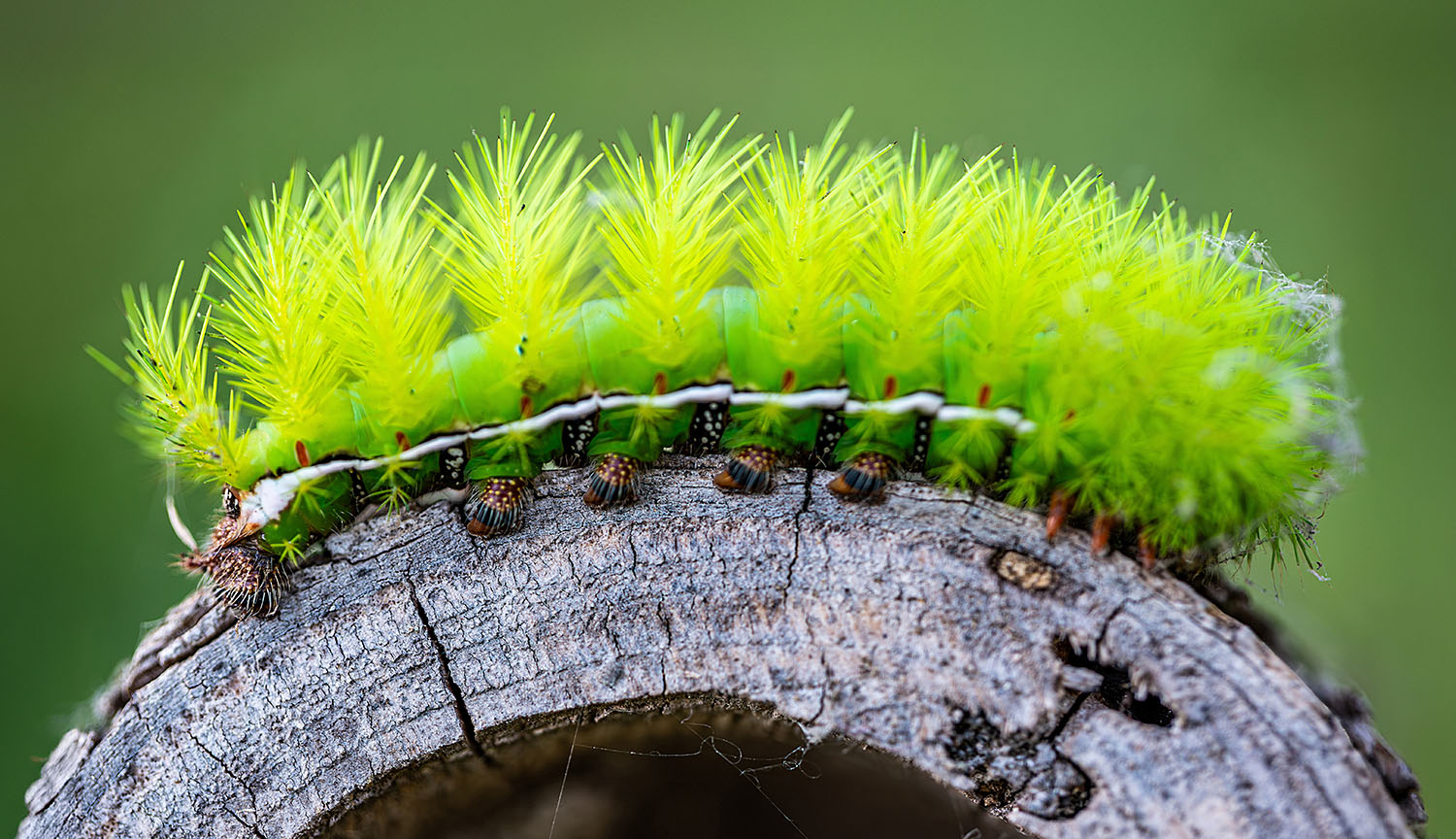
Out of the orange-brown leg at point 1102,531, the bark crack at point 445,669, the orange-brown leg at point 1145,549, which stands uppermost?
the orange-brown leg at point 1102,531

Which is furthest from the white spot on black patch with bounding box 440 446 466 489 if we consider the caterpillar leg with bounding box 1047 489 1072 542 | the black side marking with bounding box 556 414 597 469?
the caterpillar leg with bounding box 1047 489 1072 542

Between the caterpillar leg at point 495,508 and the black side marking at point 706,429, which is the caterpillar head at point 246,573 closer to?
the caterpillar leg at point 495,508

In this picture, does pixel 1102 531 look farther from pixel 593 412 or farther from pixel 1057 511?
pixel 593 412

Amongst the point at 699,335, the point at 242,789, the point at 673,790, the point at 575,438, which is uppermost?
the point at 699,335

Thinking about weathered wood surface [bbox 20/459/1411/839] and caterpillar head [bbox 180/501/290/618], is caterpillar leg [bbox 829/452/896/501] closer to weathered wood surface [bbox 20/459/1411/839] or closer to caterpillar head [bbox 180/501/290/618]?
weathered wood surface [bbox 20/459/1411/839]

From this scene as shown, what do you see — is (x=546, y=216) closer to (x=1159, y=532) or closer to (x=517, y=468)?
(x=517, y=468)

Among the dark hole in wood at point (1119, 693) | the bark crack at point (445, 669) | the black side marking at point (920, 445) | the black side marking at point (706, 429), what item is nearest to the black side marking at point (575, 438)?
the black side marking at point (706, 429)

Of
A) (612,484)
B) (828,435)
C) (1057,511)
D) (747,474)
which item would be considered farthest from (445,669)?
(1057,511)
